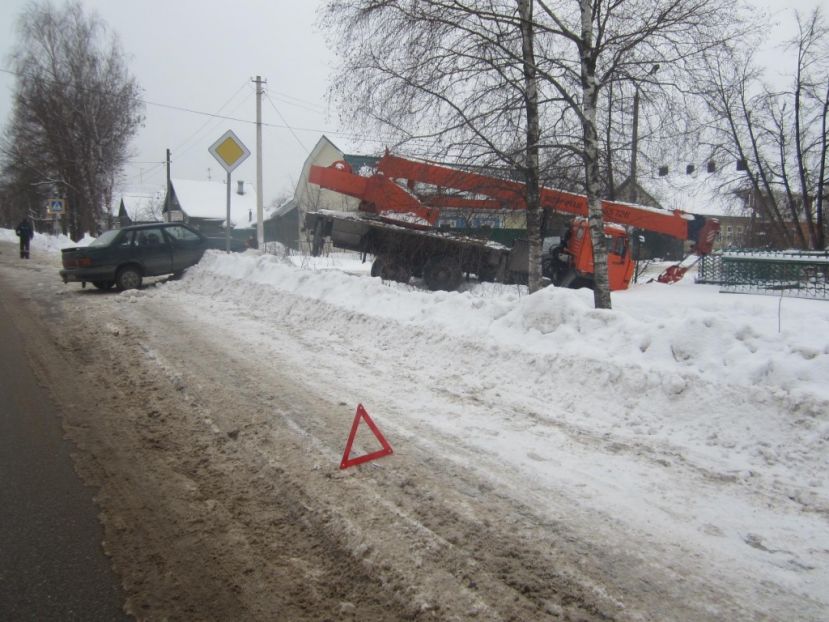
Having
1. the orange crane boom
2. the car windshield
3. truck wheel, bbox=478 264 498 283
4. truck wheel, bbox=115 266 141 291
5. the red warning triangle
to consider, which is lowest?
the red warning triangle

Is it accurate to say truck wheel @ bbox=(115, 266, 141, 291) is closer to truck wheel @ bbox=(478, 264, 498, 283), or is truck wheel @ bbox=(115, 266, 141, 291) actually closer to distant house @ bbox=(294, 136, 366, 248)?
truck wheel @ bbox=(478, 264, 498, 283)

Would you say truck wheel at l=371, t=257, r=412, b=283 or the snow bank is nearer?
the snow bank

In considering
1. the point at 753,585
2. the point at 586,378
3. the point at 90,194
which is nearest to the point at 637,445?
the point at 586,378

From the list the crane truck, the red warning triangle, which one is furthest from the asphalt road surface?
the crane truck

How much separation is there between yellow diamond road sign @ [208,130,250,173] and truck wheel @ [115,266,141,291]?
3.33 meters

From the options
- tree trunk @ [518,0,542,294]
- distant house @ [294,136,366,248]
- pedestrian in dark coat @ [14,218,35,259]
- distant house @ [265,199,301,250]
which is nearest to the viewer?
tree trunk @ [518,0,542,294]

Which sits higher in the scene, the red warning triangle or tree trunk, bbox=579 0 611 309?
tree trunk, bbox=579 0 611 309

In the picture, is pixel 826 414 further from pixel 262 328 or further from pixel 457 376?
pixel 262 328

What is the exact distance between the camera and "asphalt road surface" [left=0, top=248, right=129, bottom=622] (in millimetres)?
2594

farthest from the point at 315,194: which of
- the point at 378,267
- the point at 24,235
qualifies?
the point at 378,267

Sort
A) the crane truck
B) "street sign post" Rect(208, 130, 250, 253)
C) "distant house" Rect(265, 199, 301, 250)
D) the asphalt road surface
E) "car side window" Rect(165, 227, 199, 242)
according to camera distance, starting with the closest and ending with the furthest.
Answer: the asphalt road surface
"street sign post" Rect(208, 130, 250, 253)
the crane truck
"car side window" Rect(165, 227, 199, 242)
"distant house" Rect(265, 199, 301, 250)

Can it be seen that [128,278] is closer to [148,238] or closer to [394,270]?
[148,238]

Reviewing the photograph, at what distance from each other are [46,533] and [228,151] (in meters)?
11.6

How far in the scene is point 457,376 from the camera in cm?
632
